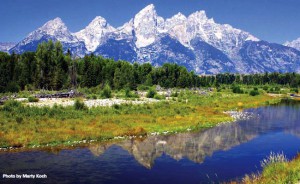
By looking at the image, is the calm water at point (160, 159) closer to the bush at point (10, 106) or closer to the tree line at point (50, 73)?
the bush at point (10, 106)

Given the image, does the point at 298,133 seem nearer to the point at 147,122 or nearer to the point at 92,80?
the point at 147,122

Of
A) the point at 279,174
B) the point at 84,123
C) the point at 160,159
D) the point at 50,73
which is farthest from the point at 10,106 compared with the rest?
the point at 50,73

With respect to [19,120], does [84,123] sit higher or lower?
lower

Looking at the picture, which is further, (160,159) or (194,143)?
(194,143)

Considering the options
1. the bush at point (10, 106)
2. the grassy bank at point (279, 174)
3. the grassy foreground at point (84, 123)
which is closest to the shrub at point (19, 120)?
the grassy foreground at point (84, 123)

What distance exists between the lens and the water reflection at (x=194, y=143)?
38188 millimetres

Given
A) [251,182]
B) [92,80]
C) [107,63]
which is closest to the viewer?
[251,182]

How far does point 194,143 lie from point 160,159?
9.52 m

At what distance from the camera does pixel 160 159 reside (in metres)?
36.3

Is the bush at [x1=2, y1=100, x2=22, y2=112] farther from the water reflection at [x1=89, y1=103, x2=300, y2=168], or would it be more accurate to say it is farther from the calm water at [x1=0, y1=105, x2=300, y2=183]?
the water reflection at [x1=89, y1=103, x2=300, y2=168]

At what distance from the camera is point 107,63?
172 m

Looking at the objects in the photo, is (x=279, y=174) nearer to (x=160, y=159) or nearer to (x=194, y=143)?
(x=160, y=159)

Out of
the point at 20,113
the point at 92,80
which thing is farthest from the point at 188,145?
the point at 92,80

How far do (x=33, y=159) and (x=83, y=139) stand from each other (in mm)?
10253
